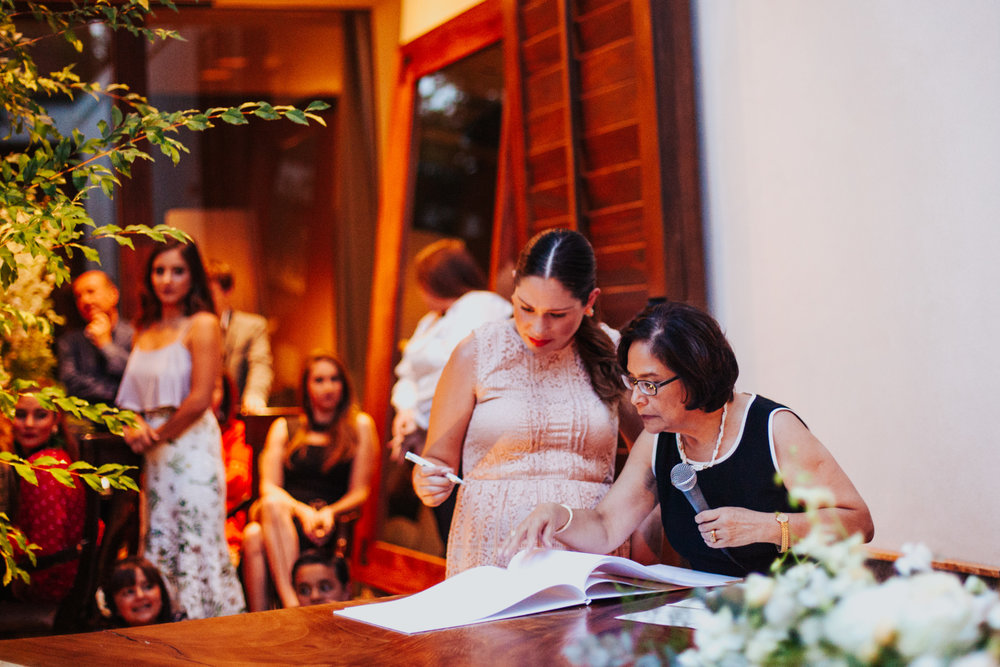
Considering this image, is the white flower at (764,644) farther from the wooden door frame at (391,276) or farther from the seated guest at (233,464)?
the wooden door frame at (391,276)

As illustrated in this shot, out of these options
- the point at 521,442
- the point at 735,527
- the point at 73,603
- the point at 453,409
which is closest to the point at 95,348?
the point at 73,603

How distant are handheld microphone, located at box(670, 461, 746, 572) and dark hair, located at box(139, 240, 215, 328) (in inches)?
101

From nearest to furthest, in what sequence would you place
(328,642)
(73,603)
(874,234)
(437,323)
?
(328,642) → (874,234) → (73,603) → (437,323)

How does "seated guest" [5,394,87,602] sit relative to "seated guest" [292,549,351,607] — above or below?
above

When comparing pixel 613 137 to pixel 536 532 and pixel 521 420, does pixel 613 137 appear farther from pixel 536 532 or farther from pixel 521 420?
pixel 536 532

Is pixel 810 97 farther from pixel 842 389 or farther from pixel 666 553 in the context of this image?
pixel 666 553

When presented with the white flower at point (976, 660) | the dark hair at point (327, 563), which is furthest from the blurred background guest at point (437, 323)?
the white flower at point (976, 660)

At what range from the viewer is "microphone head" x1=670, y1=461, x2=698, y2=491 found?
2.07m

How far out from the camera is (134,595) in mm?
3846

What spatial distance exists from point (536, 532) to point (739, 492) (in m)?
0.42

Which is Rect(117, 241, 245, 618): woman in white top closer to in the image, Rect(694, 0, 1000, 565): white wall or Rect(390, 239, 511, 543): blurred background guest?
Rect(390, 239, 511, 543): blurred background guest

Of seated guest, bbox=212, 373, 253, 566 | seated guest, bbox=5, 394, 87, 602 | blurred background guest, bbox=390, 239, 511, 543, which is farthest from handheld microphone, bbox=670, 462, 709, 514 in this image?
seated guest, bbox=212, 373, 253, 566

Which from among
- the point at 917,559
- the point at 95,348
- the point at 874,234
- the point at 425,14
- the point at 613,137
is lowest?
the point at 917,559

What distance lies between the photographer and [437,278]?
13.8 feet
